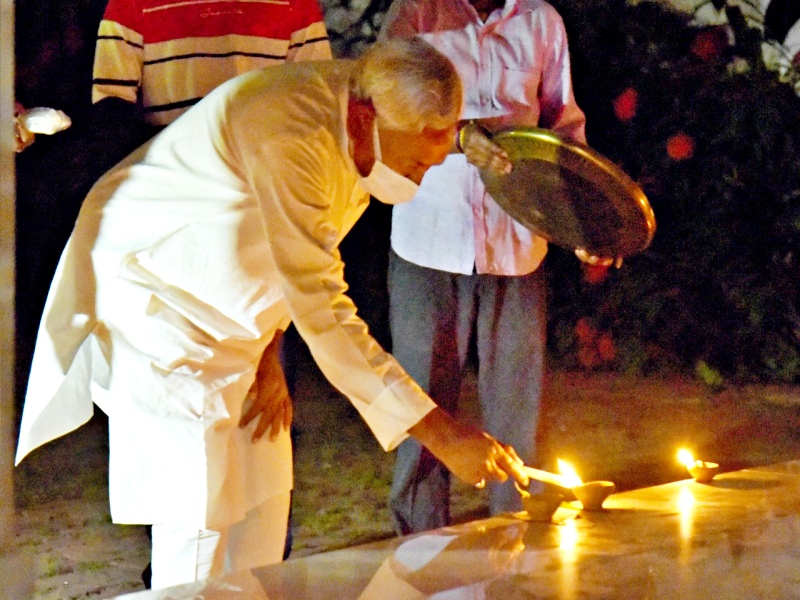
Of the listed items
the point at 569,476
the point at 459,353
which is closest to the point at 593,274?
the point at 459,353

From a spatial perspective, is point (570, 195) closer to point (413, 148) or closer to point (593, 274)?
point (413, 148)

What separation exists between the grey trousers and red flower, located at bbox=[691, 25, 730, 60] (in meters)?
3.20

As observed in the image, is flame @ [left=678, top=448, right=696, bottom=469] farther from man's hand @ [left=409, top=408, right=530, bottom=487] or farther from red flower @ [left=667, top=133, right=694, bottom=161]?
red flower @ [left=667, top=133, right=694, bottom=161]

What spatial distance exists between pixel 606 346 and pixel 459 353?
11.2ft

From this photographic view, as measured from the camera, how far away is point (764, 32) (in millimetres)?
6055

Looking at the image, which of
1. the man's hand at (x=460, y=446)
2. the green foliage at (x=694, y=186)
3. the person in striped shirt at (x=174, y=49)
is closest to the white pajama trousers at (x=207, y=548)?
the man's hand at (x=460, y=446)

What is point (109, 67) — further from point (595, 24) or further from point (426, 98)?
point (595, 24)

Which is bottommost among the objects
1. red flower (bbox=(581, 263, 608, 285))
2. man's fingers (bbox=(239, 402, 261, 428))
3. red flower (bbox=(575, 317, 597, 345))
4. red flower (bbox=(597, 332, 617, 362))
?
red flower (bbox=(597, 332, 617, 362))

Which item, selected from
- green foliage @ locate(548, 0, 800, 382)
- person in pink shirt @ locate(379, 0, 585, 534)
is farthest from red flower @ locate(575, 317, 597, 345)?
person in pink shirt @ locate(379, 0, 585, 534)

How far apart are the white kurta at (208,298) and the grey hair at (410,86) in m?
0.09

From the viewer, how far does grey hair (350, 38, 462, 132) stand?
1.95 meters

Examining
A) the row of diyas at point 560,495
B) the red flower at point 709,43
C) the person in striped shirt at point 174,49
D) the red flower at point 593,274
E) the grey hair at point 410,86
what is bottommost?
the red flower at point 593,274

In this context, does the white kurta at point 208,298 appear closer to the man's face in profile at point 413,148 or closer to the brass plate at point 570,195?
the man's face in profile at point 413,148

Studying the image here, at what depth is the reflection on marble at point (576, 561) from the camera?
6.31ft
